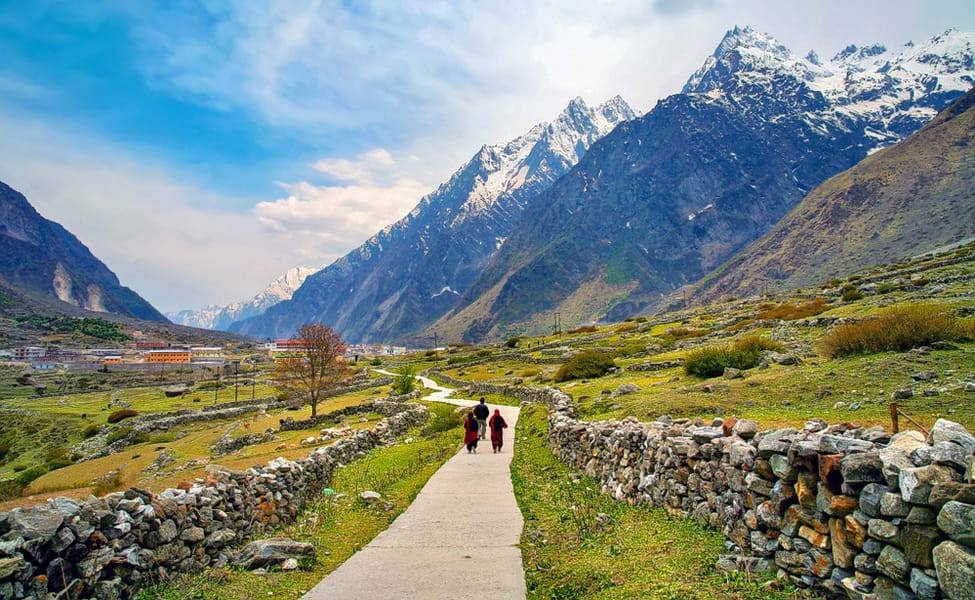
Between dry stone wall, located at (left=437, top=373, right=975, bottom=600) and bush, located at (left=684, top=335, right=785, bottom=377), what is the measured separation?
620 inches

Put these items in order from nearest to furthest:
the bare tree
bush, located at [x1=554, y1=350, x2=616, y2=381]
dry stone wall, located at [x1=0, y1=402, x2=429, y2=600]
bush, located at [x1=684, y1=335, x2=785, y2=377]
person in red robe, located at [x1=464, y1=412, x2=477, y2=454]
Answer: dry stone wall, located at [x1=0, y1=402, x2=429, y2=600] < person in red robe, located at [x1=464, y1=412, x2=477, y2=454] < bush, located at [x1=684, y1=335, x2=785, y2=377] < bush, located at [x1=554, y1=350, x2=616, y2=381] < the bare tree

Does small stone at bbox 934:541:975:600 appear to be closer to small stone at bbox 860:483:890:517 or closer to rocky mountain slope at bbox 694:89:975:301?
small stone at bbox 860:483:890:517

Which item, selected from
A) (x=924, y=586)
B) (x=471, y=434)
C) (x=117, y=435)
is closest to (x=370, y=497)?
(x=471, y=434)

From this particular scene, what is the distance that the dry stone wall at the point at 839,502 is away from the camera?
5238 millimetres

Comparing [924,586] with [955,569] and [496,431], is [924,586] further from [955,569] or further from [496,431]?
[496,431]

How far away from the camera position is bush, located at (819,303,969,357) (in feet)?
61.2

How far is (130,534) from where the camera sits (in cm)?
885

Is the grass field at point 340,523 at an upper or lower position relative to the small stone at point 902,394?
lower

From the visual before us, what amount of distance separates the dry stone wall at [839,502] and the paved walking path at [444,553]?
11.6 feet

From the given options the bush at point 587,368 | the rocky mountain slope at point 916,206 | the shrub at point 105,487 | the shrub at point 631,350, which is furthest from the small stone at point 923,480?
the rocky mountain slope at point 916,206

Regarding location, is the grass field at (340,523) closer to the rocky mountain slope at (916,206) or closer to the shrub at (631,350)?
the shrub at (631,350)

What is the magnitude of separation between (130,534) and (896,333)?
74.2 ft

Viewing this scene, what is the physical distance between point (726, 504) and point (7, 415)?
96464 mm

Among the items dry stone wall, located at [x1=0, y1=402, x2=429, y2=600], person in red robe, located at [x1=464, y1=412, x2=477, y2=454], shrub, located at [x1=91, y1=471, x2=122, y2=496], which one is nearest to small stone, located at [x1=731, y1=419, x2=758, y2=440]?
dry stone wall, located at [x1=0, y1=402, x2=429, y2=600]
